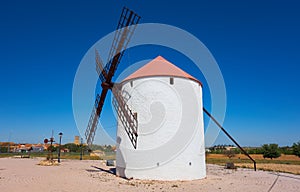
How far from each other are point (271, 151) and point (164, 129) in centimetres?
4679

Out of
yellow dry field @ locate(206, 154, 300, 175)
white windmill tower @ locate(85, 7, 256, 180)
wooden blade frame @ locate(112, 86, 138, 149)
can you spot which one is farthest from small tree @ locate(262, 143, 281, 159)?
wooden blade frame @ locate(112, 86, 138, 149)

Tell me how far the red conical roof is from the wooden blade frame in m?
1.36

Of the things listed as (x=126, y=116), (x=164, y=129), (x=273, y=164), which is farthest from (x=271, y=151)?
(x=126, y=116)

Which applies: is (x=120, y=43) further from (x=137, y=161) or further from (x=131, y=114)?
(x=137, y=161)

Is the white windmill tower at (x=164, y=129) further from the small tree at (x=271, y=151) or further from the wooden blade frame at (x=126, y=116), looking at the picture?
the small tree at (x=271, y=151)

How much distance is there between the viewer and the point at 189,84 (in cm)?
1482

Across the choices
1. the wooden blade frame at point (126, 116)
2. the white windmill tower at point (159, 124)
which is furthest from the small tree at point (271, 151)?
the wooden blade frame at point (126, 116)

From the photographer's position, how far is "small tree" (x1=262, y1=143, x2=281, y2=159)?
51500 mm

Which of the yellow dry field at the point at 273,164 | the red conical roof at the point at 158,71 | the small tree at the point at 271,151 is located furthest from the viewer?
the small tree at the point at 271,151

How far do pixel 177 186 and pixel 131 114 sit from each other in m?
4.90

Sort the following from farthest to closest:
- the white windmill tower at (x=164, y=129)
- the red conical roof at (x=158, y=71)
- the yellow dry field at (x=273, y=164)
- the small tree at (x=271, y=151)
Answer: the small tree at (x=271, y=151) → the yellow dry field at (x=273, y=164) → the red conical roof at (x=158, y=71) → the white windmill tower at (x=164, y=129)

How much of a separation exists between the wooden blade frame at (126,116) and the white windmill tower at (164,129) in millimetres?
304

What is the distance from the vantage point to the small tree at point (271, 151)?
5150 cm

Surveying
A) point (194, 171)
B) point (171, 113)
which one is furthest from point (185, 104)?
point (194, 171)
